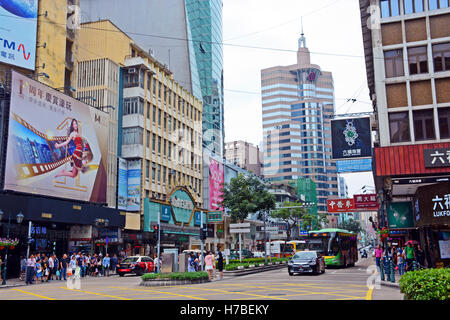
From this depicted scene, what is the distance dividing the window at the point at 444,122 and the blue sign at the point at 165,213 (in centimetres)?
3274

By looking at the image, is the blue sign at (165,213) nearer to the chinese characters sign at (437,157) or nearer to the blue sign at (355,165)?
the blue sign at (355,165)

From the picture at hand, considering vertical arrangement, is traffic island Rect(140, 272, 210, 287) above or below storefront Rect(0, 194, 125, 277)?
below

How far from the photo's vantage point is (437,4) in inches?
1120

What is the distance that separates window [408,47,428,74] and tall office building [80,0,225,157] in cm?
4553

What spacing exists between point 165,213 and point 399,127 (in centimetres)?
3169

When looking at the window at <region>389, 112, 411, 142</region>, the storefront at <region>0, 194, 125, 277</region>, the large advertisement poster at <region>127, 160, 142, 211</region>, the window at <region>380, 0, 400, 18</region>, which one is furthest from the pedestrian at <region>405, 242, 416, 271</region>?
the large advertisement poster at <region>127, 160, 142, 211</region>

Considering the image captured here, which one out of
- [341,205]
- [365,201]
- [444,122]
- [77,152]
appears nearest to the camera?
[444,122]

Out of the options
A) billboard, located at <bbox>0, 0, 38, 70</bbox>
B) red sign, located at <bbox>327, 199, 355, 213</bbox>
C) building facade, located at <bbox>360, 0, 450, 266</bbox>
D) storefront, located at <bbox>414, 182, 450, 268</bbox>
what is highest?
billboard, located at <bbox>0, 0, 38, 70</bbox>

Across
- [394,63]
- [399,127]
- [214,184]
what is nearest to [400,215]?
[399,127]

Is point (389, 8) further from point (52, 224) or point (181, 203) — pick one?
point (181, 203)

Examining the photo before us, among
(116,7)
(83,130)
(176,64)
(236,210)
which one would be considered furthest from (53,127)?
(116,7)

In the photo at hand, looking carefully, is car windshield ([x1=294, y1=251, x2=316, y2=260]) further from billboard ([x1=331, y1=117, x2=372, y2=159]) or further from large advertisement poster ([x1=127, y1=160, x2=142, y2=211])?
large advertisement poster ([x1=127, y1=160, x2=142, y2=211])

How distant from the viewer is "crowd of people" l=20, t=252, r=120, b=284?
27369 mm
